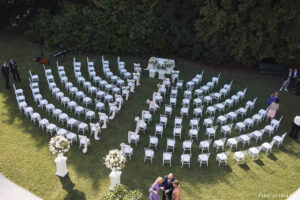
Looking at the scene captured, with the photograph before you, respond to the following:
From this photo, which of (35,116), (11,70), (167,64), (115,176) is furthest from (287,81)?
(11,70)

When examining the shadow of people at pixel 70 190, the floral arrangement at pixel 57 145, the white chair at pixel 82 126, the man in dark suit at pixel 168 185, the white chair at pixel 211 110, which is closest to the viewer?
the man in dark suit at pixel 168 185

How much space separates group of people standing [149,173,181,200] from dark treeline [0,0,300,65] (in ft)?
49.4

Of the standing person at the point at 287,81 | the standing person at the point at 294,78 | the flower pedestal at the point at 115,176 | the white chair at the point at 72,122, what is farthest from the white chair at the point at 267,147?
the white chair at the point at 72,122

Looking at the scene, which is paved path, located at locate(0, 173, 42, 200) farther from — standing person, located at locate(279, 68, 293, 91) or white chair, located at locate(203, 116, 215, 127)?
standing person, located at locate(279, 68, 293, 91)

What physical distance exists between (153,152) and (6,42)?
20.1 m

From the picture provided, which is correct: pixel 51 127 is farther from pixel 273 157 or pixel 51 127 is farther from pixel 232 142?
pixel 273 157

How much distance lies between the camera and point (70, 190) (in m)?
13.5

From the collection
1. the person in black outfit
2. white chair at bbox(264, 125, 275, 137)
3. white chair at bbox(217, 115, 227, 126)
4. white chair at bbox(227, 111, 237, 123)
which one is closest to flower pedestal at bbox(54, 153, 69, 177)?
white chair at bbox(217, 115, 227, 126)

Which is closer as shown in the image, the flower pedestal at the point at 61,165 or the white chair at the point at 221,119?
the flower pedestal at the point at 61,165

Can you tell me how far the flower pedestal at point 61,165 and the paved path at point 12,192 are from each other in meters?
1.55

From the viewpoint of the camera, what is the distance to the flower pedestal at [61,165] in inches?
542

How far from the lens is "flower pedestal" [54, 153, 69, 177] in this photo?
13.8 m

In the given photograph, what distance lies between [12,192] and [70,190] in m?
2.38

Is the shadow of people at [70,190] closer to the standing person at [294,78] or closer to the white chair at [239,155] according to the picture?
the white chair at [239,155]
